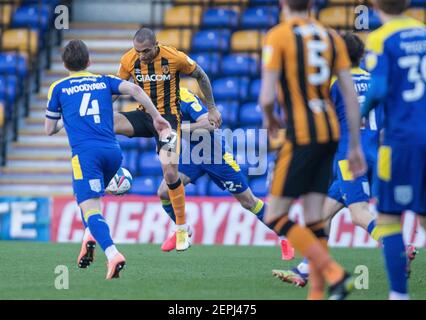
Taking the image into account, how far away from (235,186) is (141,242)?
153 inches

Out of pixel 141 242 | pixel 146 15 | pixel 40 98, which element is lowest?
pixel 141 242

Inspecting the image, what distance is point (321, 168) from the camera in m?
7.02

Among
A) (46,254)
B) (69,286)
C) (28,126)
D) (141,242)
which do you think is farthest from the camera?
(28,126)

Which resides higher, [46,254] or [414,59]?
[414,59]

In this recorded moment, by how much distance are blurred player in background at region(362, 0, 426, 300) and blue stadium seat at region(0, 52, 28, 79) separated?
11.5 m

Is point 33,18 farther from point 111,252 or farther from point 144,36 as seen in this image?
point 111,252

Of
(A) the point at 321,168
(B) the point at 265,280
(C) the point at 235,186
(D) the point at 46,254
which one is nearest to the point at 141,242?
(D) the point at 46,254

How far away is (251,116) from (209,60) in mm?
1483

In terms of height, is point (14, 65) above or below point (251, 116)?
above

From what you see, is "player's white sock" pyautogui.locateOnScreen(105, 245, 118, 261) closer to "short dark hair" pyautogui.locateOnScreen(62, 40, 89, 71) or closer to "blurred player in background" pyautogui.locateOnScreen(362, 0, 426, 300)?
"short dark hair" pyautogui.locateOnScreen(62, 40, 89, 71)

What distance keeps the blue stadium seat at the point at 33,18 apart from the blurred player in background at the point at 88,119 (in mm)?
9633

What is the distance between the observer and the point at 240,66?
17438 mm

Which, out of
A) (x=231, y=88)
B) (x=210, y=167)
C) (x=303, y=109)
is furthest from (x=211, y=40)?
(x=303, y=109)

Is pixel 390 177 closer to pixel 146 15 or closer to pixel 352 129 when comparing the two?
pixel 352 129
